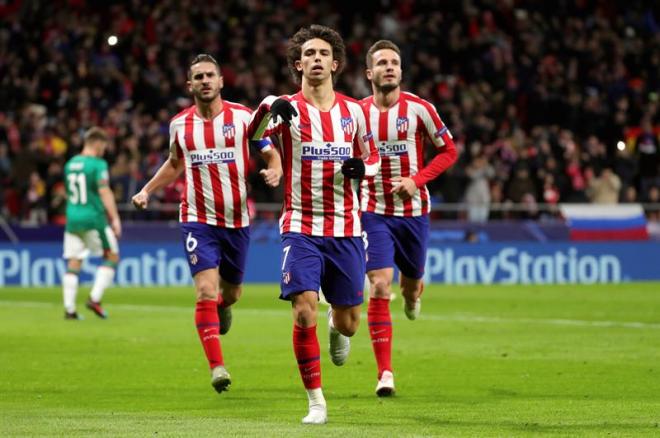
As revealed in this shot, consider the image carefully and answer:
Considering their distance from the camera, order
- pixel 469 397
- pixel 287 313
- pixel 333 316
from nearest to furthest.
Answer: pixel 333 316
pixel 469 397
pixel 287 313

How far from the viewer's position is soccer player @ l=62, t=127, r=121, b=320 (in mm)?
17766

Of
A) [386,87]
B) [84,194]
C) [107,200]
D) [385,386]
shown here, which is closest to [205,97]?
[386,87]

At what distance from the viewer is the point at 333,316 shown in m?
9.01

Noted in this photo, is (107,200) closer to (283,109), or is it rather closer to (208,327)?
(208,327)

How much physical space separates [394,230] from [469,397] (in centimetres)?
181

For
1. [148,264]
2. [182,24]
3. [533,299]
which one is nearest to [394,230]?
[533,299]

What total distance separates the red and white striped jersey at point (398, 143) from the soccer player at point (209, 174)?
40.5 inches

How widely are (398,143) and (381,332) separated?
160 centimetres

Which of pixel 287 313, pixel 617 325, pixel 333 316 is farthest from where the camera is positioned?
pixel 287 313

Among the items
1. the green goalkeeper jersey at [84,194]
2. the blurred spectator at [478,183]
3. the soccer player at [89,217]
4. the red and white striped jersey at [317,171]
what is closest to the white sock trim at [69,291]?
the soccer player at [89,217]

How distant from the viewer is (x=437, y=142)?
1066 cm

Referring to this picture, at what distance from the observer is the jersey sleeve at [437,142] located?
1020 centimetres

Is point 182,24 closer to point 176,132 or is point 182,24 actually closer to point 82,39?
point 82,39

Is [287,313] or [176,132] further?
[287,313]
